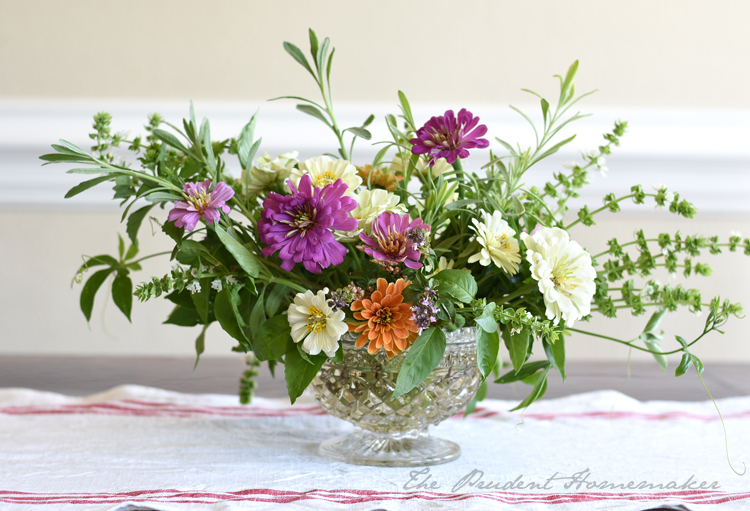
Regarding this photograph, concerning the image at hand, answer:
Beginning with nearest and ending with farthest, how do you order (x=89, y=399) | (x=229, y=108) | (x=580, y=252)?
1. (x=580, y=252)
2. (x=89, y=399)
3. (x=229, y=108)

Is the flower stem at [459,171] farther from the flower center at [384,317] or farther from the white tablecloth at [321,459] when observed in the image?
the white tablecloth at [321,459]

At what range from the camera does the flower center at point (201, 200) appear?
16.8 inches

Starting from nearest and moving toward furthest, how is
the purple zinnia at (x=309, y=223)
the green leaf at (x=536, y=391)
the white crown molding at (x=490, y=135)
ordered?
the purple zinnia at (x=309, y=223)
the green leaf at (x=536, y=391)
the white crown molding at (x=490, y=135)

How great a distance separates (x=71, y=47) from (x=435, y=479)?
3.22 ft

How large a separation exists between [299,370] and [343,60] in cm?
77

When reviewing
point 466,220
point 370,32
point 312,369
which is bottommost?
point 312,369

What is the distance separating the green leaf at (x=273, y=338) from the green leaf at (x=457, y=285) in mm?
115

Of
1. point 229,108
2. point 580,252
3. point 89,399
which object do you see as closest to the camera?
point 580,252

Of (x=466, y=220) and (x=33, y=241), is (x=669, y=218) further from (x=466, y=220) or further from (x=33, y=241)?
(x=33, y=241)

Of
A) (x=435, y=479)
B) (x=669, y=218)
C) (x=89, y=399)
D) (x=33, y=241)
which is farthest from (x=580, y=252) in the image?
(x=33, y=241)

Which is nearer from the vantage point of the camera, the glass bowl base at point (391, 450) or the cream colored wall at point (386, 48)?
the glass bowl base at point (391, 450)

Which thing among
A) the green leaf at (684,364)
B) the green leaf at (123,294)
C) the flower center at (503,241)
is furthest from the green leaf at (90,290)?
the green leaf at (684,364)

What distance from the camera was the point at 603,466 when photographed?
0.54 meters

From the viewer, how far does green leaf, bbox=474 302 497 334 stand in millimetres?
425
